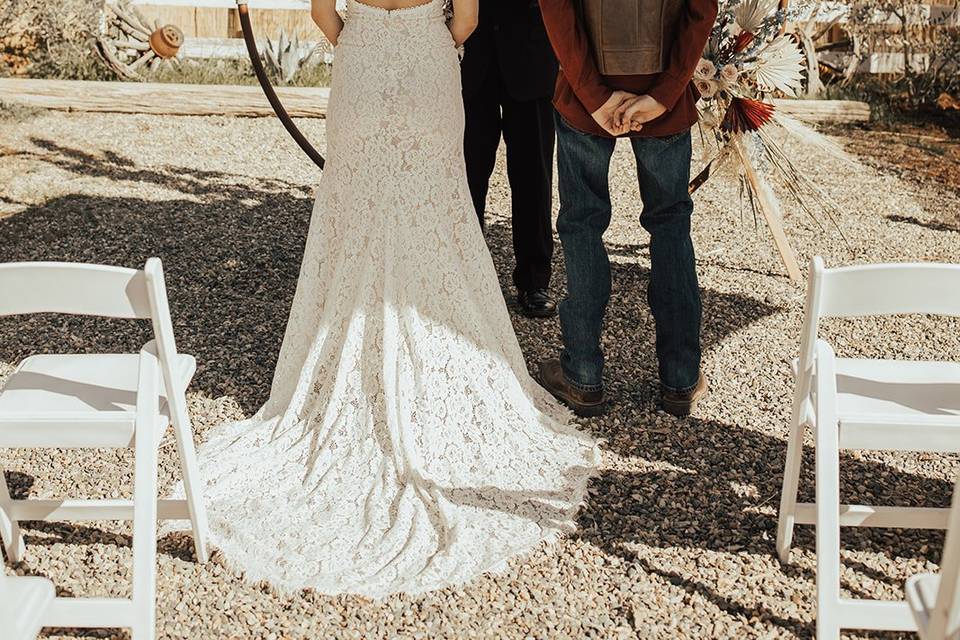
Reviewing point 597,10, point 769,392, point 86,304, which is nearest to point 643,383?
point 769,392

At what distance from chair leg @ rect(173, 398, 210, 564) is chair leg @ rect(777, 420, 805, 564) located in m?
1.76

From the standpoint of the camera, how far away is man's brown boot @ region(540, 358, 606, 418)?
3.83m

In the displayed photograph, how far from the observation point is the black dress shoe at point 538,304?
4699mm

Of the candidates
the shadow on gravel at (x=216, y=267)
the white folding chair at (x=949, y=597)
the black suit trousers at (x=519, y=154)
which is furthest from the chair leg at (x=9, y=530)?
the white folding chair at (x=949, y=597)

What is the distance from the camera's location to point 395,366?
3.42m

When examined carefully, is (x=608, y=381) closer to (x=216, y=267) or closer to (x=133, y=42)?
(x=216, y=267)

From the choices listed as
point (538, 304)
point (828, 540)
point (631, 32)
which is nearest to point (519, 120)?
point (538, 304)

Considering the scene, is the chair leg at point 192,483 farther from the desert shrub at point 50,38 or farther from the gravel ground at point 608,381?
the desert shrub at point 50,38

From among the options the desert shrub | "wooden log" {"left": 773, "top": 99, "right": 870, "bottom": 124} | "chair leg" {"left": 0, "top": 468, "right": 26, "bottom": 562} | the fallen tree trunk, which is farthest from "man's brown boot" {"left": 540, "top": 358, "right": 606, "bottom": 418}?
the desert shrub

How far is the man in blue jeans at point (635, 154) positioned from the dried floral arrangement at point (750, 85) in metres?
0.82

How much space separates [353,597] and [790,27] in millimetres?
3136

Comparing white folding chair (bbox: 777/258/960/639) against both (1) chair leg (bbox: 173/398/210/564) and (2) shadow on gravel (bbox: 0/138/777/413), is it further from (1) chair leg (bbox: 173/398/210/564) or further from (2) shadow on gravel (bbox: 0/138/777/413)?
(1) chair leg (bbox: 173/398/210/564)

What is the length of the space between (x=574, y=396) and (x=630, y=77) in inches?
49.6

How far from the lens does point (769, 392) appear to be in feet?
13.3
